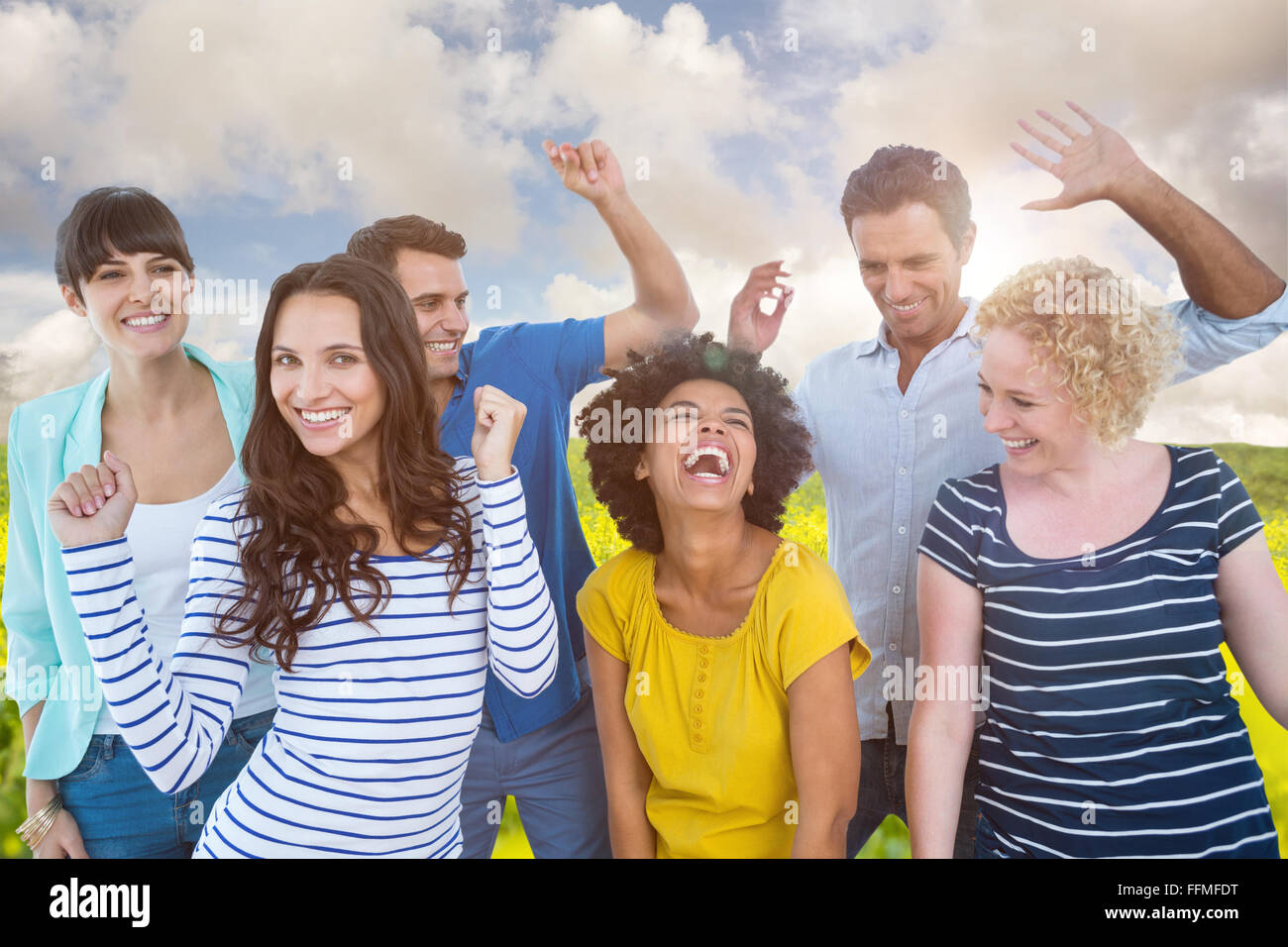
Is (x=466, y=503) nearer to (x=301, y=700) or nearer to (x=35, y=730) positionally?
(x=301, y=700)

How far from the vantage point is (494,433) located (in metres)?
2.03

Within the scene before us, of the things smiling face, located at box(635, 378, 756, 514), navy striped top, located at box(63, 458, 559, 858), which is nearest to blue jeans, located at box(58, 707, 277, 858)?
navy striped top, located at box(63, 458, 559, 858)

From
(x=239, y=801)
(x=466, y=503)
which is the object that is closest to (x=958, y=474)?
(x=466, y=503)

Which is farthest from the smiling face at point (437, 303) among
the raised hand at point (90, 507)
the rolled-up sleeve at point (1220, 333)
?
the rolled-up sleeve at point (1220, 333)

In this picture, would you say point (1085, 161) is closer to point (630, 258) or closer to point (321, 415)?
point (630, 258)

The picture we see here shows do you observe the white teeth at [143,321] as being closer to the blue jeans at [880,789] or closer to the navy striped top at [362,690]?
the navy striped top at [362,690]

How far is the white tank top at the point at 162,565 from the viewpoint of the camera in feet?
8.30

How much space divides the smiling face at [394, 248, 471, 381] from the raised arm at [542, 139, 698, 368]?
462 millimetres

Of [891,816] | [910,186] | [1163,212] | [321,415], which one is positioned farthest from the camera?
[891,816]

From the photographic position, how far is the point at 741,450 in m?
2.35

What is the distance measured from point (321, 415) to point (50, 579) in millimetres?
1158

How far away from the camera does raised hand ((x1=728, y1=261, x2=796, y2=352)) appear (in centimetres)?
288

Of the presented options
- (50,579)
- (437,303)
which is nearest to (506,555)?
(437,303)
